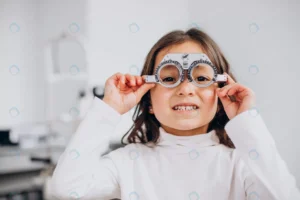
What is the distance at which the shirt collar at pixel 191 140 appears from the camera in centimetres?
58

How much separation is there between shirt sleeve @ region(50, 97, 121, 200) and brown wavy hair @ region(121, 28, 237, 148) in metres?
0.11

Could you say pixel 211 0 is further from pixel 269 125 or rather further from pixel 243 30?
pixel 269 125

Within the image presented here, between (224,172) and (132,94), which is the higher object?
(132,94)

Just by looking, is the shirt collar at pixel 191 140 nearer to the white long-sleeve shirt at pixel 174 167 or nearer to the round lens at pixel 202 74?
the white long-sleeve shirt at pixel 174 167

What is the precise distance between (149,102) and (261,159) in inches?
9.8

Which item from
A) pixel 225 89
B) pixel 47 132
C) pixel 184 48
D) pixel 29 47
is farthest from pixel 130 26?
pixel 47 132

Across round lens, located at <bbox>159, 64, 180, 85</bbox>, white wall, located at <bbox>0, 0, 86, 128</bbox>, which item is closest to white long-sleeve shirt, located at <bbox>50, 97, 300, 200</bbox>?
round lens, located at <bbox>159, 64, 180, 85</bbox>

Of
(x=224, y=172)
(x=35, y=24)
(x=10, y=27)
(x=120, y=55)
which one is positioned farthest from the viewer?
(x=35, y=24)

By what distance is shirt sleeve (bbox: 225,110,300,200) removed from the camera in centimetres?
Answer: 47

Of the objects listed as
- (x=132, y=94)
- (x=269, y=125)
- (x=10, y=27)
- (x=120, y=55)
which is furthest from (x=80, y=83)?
(x=269, y=125)

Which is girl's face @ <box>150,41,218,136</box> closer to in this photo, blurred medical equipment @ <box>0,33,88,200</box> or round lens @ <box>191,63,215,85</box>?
round lens @ <box>191,63,215,85</box>

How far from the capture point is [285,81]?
57cm

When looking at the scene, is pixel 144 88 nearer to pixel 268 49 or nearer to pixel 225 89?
pixel 225 89

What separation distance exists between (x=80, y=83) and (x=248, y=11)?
0.71 m
